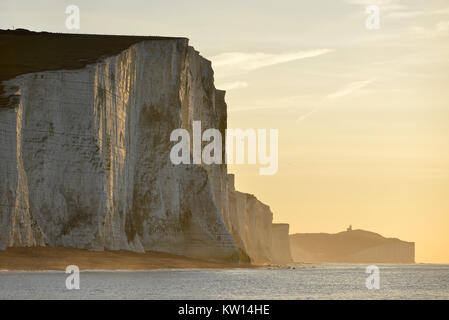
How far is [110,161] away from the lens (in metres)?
90.9

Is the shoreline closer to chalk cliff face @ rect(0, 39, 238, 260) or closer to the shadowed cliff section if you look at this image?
chalk cliff face @ rect(0, 39, 238, 260)

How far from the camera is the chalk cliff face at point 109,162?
266 ft

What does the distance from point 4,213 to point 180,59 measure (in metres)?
35.4

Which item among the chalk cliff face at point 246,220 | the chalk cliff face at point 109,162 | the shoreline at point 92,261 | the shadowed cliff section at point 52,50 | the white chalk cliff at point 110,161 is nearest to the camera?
the shoreline at point 92,261

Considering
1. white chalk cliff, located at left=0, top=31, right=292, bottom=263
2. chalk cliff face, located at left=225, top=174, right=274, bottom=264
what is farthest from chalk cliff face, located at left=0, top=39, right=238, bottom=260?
chalk cliff face, located at left=225, top=174, right=274, bottom=264

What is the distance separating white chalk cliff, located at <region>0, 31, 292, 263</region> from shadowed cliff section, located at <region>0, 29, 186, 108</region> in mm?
1420

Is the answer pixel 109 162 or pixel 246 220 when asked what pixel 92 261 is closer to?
pixel 109 162

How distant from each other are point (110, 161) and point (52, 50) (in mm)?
13086

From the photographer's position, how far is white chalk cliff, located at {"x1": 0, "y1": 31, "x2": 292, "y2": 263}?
8088 centimetres

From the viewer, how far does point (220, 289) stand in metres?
58.7

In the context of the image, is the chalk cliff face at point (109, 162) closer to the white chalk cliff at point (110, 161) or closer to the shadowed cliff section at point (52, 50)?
the white chalk cliff at point (110, 161)

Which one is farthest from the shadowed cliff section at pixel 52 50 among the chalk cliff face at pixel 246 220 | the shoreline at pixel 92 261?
the chalk cliff face at pixel 246 220

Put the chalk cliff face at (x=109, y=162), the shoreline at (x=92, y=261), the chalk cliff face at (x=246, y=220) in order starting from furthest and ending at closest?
the chalk cliff face at (x=246, y=220), the chalk cliff face at (x=109, y=162), the shoreline at (x=92, y=261)

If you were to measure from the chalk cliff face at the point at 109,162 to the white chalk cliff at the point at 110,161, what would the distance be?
10cm
